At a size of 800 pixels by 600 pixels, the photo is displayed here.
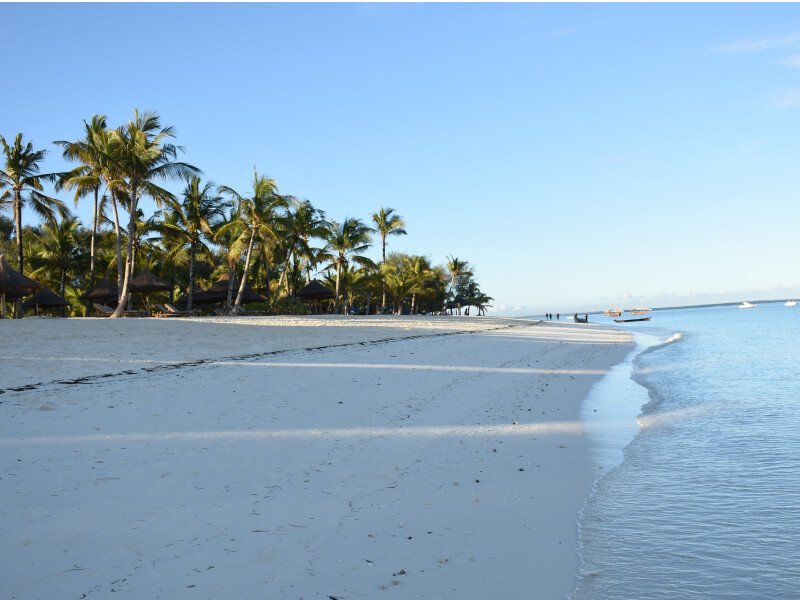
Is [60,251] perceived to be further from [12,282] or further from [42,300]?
[12,282]

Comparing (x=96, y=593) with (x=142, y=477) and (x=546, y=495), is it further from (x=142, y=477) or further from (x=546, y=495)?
(x=546, y=495)

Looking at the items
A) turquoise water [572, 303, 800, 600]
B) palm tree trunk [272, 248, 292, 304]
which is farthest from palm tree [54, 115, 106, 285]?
turquoise water [572, 303, 800, 600]

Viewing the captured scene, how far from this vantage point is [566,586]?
3.29m

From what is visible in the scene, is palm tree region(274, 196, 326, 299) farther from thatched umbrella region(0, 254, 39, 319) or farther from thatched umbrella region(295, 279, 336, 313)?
thatched umbrella region(0, 254, 39, 319)

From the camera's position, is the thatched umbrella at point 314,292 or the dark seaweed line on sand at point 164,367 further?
the thatched umbrella at point 314,292

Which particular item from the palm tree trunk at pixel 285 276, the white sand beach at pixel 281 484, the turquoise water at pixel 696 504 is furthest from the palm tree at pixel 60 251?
the turquoise water at pixel 696 504

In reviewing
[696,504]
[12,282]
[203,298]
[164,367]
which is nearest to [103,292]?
[203,298]

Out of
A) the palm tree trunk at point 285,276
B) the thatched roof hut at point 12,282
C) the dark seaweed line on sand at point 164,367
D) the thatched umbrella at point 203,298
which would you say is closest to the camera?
the dark seaweed line on sand at point 164,367

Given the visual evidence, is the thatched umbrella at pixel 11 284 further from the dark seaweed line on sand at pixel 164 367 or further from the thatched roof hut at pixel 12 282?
the dark seaweed line on sand at pixel 164 367

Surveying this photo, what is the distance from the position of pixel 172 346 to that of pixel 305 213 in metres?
25.1

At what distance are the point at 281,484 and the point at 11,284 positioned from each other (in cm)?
2579

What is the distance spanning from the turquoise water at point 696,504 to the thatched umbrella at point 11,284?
2501cm

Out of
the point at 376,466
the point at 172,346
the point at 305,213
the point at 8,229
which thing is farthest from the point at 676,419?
the point at 8,229

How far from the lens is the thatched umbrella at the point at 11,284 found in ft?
81.3
